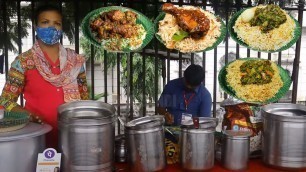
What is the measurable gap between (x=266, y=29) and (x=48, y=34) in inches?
59.8

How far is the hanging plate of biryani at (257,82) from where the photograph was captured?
253 cm

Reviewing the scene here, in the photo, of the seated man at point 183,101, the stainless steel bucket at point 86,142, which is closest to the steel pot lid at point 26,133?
the stainless steel bucket at point 86,142

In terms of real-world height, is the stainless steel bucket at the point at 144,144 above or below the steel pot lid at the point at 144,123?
below

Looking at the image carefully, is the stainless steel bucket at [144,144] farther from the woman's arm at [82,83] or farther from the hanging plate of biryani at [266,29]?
the hanging plate of biryani at [266,29]

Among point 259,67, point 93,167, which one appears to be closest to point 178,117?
point 259,67

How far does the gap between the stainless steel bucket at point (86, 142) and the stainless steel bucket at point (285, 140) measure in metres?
0.92

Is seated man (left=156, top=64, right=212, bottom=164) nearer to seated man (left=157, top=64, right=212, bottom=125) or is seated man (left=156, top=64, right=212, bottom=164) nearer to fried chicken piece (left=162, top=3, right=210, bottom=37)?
seated man (left=157, top=64, right=212, bottom=125)

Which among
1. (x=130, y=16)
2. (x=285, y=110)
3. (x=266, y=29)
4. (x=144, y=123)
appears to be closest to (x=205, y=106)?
(x=266, y=29)

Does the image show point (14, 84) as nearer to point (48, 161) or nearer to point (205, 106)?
point (48, 161)

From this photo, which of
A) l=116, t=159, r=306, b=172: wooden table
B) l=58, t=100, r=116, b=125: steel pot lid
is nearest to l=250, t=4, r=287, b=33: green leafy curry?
l=116, t=159, r=306, b=172: wooden table

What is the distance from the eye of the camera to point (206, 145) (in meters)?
1.82

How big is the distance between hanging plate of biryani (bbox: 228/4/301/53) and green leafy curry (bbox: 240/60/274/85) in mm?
147

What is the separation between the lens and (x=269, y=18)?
244 centimetres

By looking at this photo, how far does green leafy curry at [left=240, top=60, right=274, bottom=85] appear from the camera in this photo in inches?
99.8
